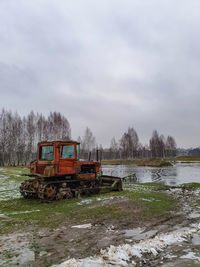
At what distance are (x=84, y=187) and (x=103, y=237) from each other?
6392 mm

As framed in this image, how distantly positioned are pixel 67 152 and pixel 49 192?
219 centimetres

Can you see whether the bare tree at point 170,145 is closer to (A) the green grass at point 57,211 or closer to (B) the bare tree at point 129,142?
(B) the bare tree at point 129,142

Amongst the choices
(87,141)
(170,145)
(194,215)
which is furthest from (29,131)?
(170,145)

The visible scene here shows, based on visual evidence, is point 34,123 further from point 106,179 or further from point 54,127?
point 106,179

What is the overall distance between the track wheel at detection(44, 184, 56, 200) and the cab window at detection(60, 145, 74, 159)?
5.30 ft

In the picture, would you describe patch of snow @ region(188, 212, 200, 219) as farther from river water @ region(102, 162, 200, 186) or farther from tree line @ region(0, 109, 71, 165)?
tree line @ region(0, 109, 71, 165)

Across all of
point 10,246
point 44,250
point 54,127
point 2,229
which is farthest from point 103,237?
point 54,127

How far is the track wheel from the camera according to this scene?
10.2m

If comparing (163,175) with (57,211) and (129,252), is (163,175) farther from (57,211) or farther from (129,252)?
(129,252)

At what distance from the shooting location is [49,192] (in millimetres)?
10312

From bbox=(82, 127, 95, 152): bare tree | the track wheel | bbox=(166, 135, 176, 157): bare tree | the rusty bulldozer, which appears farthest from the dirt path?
bbox=(166, 135, 176, 157): bare tree

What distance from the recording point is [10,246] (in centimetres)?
513

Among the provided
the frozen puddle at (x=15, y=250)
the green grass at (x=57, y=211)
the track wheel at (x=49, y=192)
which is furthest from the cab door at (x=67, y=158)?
the frozen puddle at (x=15, y=250)

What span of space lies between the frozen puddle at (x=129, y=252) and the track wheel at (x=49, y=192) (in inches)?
236
